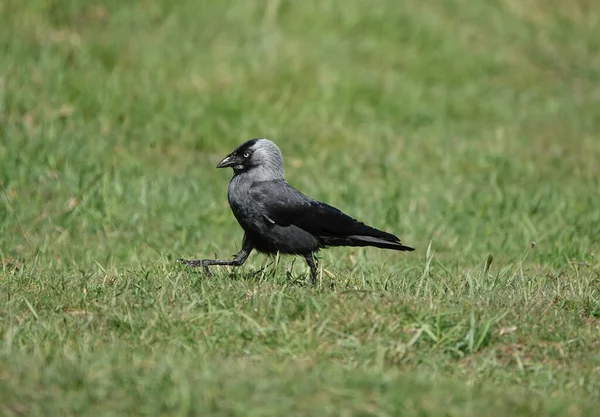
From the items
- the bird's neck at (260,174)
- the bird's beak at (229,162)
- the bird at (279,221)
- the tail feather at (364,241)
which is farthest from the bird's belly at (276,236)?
the bird's beak at (229,162)

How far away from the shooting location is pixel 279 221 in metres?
5.97

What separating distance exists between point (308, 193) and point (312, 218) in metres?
2.93

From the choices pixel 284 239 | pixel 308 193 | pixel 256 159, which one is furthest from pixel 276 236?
pixel 308 193

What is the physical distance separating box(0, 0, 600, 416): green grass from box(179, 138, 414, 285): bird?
194 mm

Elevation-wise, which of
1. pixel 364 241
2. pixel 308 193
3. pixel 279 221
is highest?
pixel 279 221

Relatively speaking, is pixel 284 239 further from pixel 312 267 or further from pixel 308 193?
pixel 308 193

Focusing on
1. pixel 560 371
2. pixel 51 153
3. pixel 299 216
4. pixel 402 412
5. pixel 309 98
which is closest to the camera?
pixel 402 412

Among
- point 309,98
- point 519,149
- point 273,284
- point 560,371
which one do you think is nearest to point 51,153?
point 309,98

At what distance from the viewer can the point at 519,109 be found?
Answer: 11977 millimetres

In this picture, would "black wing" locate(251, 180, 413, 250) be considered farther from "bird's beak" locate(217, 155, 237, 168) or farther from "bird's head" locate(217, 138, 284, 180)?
"bird's beak" locate(217, 155, 237, 168)

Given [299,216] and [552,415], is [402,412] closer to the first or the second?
[552,415]

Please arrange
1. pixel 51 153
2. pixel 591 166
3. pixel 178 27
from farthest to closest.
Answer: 1. pixel 178 27
2. pixel 591 166
3. pixel 51 153

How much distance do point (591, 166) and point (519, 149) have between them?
776 millimetres

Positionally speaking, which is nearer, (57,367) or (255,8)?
(57,367)
